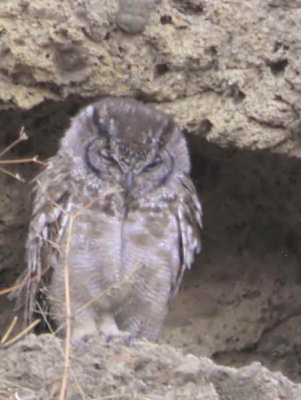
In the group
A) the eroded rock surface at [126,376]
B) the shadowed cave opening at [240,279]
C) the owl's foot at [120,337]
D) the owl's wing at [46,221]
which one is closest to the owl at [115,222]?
the owl's wing at [46,221]

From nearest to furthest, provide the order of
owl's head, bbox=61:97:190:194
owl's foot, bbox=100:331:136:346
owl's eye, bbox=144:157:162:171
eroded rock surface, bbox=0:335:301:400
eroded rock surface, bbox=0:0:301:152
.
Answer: eroded rock surface, bbox=0:335:301:400
owl's foot, bbox=100:331:136:346
eroded rock surface, bbox=0:0:301:152
owl's head, bbox=61:97:190:194
owl's eye, bbox=144:157:162:171

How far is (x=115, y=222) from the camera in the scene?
6.91m

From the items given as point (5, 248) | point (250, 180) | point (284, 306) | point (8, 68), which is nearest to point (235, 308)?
point (284, 306)

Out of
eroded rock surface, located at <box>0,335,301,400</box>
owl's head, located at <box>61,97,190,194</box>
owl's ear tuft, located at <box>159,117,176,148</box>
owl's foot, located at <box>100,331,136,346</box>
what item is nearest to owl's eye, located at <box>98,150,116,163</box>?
owl's head, located at <box>61,97,190,194</box>

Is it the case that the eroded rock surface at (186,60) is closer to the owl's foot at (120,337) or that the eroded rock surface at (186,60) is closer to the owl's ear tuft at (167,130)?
the owl's ear tuft at (167,130)

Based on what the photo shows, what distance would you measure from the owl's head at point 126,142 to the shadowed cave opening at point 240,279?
884mm

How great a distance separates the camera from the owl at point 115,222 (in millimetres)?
6875

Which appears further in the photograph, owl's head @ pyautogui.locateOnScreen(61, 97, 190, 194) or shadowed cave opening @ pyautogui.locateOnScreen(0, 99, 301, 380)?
shadowed cave opening @ pyautogui.locateOnScreen(0, 99, 301, 380)

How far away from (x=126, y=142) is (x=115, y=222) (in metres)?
0.44

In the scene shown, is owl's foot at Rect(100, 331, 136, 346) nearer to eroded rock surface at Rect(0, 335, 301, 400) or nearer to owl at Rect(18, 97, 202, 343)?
owl at Rect(18, 97, 202, 343)

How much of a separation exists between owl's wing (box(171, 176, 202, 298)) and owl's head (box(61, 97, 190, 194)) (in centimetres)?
15

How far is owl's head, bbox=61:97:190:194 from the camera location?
22.8 feet

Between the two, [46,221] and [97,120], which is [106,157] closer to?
[97,120]

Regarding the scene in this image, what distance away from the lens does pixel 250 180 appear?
803cm
